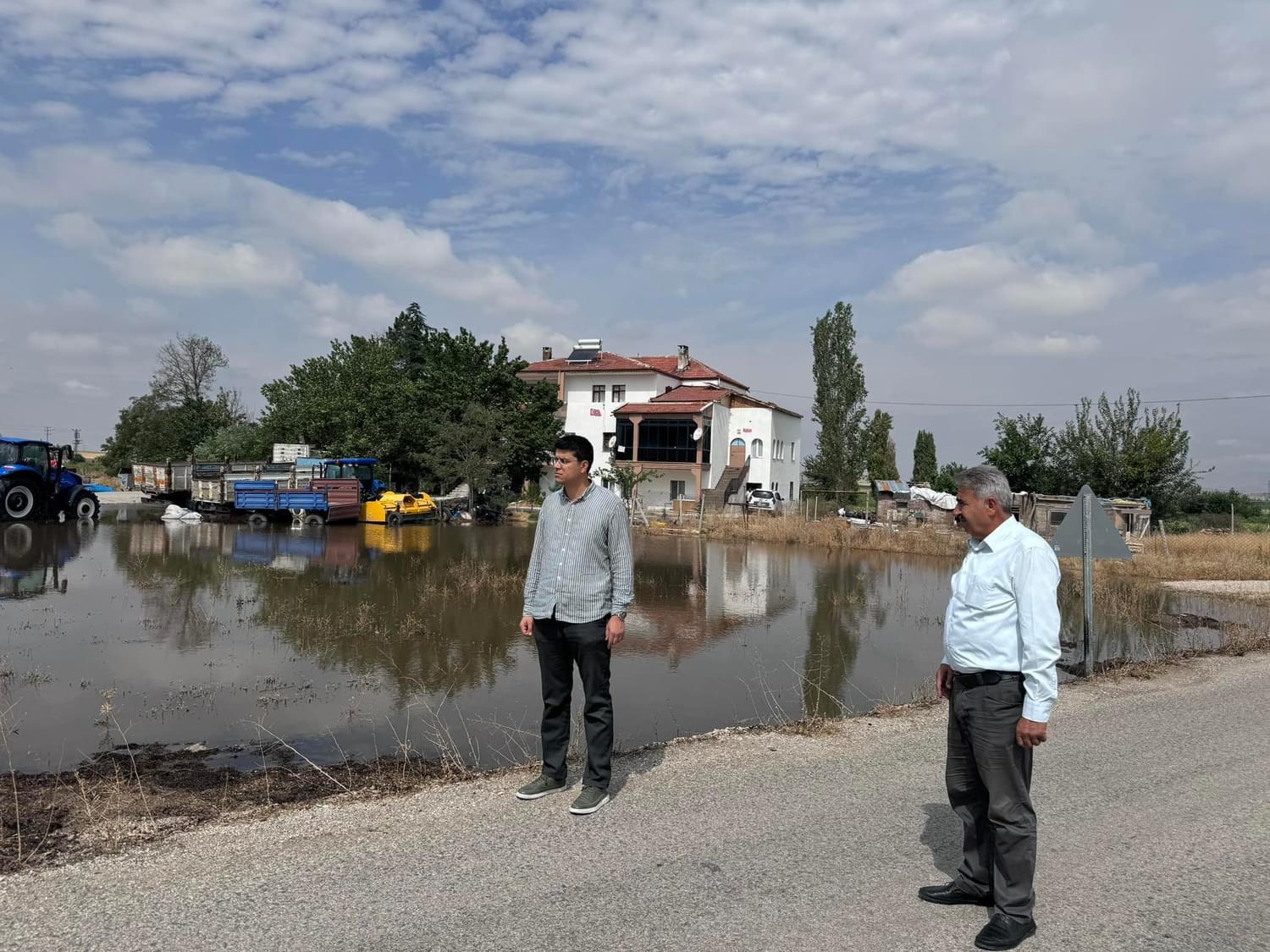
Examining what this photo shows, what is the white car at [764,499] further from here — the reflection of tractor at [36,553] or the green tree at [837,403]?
the reflection of tractor at [36,553]

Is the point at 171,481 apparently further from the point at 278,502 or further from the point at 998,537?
the point at 998,537

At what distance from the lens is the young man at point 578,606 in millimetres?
4617

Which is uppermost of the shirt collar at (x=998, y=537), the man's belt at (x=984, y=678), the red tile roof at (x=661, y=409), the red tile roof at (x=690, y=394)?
the red tile roof at (x=690, y=394)

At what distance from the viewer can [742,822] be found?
14.1ft

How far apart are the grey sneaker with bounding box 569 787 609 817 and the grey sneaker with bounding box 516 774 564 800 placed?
23cm

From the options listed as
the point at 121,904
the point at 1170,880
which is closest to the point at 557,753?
the point at 121,904

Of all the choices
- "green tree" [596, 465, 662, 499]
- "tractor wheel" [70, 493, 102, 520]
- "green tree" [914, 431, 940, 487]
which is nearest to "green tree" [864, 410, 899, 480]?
"green tree" [914, 431, 940, 487]

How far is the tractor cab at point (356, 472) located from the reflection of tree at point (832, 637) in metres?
19.2

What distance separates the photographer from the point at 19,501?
82.9 ft

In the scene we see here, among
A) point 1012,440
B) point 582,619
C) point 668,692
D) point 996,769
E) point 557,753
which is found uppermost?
point 1012,440

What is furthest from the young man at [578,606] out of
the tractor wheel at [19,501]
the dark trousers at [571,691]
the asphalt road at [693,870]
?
the tractor wheel at [19,501]

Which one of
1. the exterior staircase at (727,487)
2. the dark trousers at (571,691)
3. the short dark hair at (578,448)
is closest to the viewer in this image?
the dark trousers at (571,691)

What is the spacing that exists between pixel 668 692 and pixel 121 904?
19.0 ft

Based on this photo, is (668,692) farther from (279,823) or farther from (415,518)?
(415,518)
